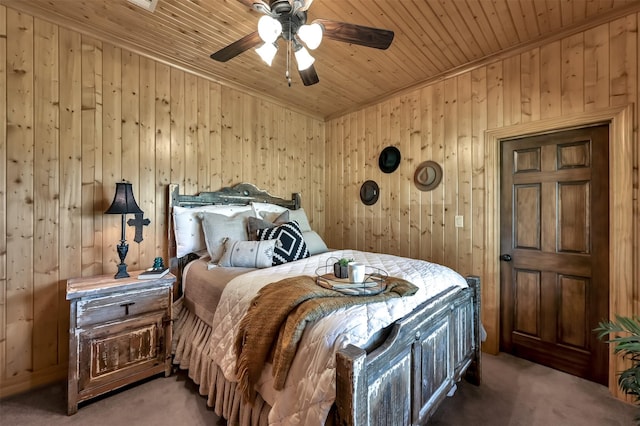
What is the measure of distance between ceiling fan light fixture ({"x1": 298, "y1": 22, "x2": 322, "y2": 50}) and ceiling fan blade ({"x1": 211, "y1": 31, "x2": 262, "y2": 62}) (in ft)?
0.95

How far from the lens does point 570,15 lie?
6.47ft

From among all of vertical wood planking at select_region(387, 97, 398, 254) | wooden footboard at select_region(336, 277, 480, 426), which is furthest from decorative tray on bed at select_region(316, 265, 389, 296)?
vertical wood planking at select_region(387, 97, 398, 254)

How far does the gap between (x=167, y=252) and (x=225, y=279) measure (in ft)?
3.54

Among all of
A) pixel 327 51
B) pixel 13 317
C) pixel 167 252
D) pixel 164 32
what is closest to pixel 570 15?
pixel 327 51

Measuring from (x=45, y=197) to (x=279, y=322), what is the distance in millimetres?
2076

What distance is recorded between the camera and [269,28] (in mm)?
1490

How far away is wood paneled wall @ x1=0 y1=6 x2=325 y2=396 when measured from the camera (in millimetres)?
1893

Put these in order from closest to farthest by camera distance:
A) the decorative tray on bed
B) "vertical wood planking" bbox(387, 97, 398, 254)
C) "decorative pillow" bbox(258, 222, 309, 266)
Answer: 1. the decorative tray on bed
2. "decorative pillow" bbox(258, 222, 309, 266)
3. "vertical wood planking" bbox(387, 97, 398, 254)

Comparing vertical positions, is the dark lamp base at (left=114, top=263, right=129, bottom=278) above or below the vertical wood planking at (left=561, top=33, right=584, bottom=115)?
below

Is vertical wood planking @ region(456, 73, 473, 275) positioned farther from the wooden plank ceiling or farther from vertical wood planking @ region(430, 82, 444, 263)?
the wooden plank ceiling

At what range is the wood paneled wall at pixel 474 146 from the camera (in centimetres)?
192

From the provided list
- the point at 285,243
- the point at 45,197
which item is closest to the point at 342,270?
the point at 285,243

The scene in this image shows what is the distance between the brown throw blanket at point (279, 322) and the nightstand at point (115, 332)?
952mm

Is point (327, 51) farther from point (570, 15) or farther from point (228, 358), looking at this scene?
point (228, 358)
